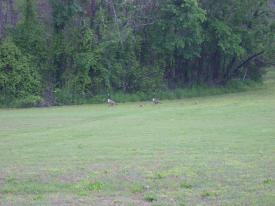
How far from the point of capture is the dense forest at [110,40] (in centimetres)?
4334

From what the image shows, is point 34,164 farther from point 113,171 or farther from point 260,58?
point 260,58

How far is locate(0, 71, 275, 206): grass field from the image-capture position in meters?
11.0

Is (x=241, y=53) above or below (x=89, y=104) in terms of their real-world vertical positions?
above

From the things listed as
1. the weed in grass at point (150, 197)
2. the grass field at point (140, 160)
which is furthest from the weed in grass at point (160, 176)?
the weed in grass at point (150, 197)

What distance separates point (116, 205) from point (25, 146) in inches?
376

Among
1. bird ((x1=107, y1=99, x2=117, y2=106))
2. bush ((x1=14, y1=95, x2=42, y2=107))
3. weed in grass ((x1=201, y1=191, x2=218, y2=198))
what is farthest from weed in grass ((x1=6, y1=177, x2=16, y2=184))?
bush ((x1=14, y1=95, x2=42, y2=107))

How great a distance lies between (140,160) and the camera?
50.3ft

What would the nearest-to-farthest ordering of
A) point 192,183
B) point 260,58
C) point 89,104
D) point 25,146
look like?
point 192,183, point 25,146, point 89,104, point 260,58

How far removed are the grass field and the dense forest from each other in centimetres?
1431

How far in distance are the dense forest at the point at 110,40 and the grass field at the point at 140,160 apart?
1431cm

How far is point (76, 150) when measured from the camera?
58.5ft

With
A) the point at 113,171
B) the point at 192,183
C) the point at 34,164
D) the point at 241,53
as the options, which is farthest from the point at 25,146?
the point at 241,53

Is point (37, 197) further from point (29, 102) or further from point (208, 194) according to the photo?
point (29, 102)

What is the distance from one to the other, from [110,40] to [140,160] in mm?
29542
